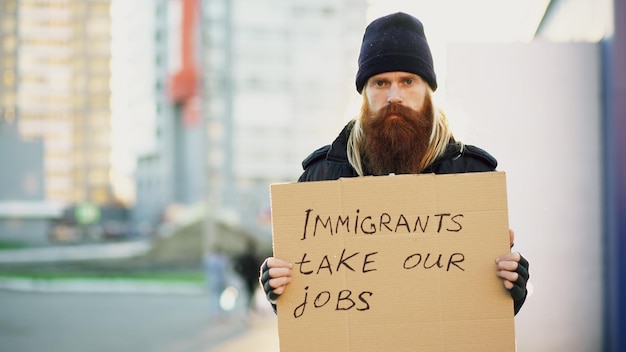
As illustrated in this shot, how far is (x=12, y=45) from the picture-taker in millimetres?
107125

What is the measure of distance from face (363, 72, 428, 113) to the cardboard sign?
318 millimetres

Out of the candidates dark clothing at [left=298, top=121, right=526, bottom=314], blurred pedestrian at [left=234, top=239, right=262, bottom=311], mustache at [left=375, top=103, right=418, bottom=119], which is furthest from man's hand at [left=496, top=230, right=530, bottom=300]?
blurred pedestrian at [left=234, top=239, right=262, bottom=311]

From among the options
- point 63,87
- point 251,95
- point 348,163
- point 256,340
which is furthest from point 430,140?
point 63,87

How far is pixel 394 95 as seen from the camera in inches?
113

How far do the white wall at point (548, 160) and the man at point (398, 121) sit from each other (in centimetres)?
234

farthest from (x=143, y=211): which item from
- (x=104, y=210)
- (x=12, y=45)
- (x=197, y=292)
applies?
(x=197, y=292)

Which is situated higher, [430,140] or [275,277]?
[430,140]

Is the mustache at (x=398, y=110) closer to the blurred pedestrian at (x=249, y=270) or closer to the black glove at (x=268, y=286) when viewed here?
the black glove at (x=268, y=286)

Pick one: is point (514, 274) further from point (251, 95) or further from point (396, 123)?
point (251, 95)

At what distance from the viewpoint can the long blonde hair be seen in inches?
114

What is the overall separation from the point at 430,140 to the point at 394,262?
1.55ft

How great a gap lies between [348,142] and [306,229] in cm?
47

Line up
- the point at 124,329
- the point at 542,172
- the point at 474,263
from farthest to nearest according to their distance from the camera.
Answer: the point at 124,329
the point at 542,172
the point at 474,263

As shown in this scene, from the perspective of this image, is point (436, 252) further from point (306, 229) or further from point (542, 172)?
point (542, 172)
